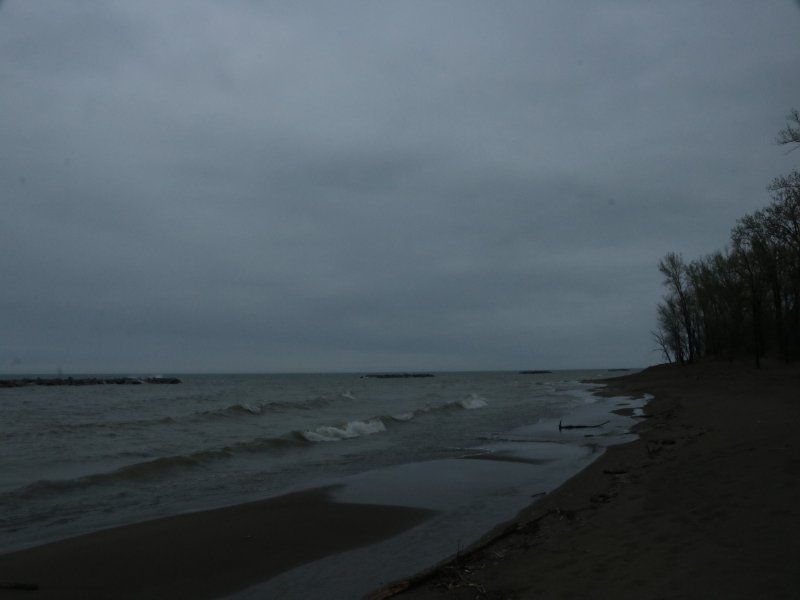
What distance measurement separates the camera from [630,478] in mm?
10344

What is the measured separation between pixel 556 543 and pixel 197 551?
4.96 m

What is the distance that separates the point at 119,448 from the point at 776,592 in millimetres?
18389

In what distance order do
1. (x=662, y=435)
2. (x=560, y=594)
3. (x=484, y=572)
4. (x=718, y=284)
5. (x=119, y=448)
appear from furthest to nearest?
1. (x=718, y=284)
2. (x=119, y=448)
3. (x=662, y=435)
4. (x=484, y=572)
5. (x=560, y=594)

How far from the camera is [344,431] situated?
910 inches

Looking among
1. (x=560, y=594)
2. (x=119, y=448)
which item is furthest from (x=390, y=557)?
(x=119, y=448)

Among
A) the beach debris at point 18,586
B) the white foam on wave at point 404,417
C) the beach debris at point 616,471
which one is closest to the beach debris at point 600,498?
the beach debris at point 616,471

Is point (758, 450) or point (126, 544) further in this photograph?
point (758, 450)

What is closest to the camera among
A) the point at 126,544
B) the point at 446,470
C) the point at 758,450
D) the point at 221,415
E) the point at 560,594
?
the point at 560,594

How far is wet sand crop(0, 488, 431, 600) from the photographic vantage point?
21.7ft

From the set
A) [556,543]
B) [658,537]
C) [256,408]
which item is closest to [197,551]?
[556,543]

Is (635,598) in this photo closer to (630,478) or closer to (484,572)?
(484,572)

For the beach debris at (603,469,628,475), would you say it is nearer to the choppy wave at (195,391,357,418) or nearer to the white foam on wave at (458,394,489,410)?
the choppy wave at (195,391,357,418)

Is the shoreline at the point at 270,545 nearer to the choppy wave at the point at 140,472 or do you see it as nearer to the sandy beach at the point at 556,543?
the sandy beach at the point at 556,543

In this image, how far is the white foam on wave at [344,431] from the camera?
69.6 feet
